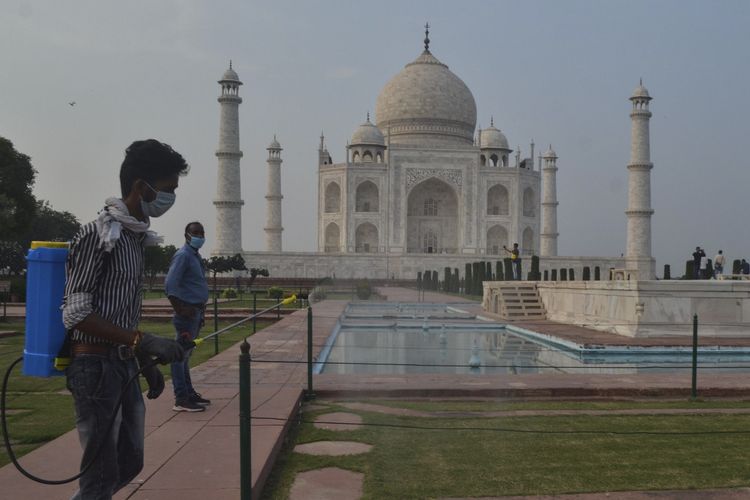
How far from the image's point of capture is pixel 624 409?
4.68 metres

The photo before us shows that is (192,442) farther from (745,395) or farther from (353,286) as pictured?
(353,286)

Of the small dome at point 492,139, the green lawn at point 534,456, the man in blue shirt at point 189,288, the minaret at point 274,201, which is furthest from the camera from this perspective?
the small dome at point 492,139

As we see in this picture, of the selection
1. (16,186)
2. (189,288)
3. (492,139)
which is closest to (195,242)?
(189,288)

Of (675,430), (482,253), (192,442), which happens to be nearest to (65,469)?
(192,442)

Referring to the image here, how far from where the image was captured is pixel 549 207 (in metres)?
41.2

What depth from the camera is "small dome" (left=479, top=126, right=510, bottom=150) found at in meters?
43.2

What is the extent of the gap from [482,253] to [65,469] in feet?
117

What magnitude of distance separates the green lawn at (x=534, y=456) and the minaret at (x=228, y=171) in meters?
30.0

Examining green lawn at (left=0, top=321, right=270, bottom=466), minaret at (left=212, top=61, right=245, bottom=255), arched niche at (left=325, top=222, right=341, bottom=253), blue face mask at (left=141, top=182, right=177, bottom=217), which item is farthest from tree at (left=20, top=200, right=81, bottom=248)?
blue face mask at (left=141, top=182, right=177, bottom=217)

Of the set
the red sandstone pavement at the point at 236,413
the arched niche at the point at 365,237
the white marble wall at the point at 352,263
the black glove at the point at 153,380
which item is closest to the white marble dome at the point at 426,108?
the arched niche at the point at 365,237

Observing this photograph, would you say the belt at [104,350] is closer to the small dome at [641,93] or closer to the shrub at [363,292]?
the shrub at [363,292]

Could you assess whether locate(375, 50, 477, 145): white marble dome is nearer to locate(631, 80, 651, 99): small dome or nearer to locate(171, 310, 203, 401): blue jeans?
locate(631, 80, 651, 99): small dome

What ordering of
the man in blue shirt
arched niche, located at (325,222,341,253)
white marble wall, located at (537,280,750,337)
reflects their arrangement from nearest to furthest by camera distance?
1. the man in blue shirt
2. white marble wall, located at (537,280,750,337)
3. arched niche, located at (325,222,341,253)

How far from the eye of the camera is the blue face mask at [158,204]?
227 cm
